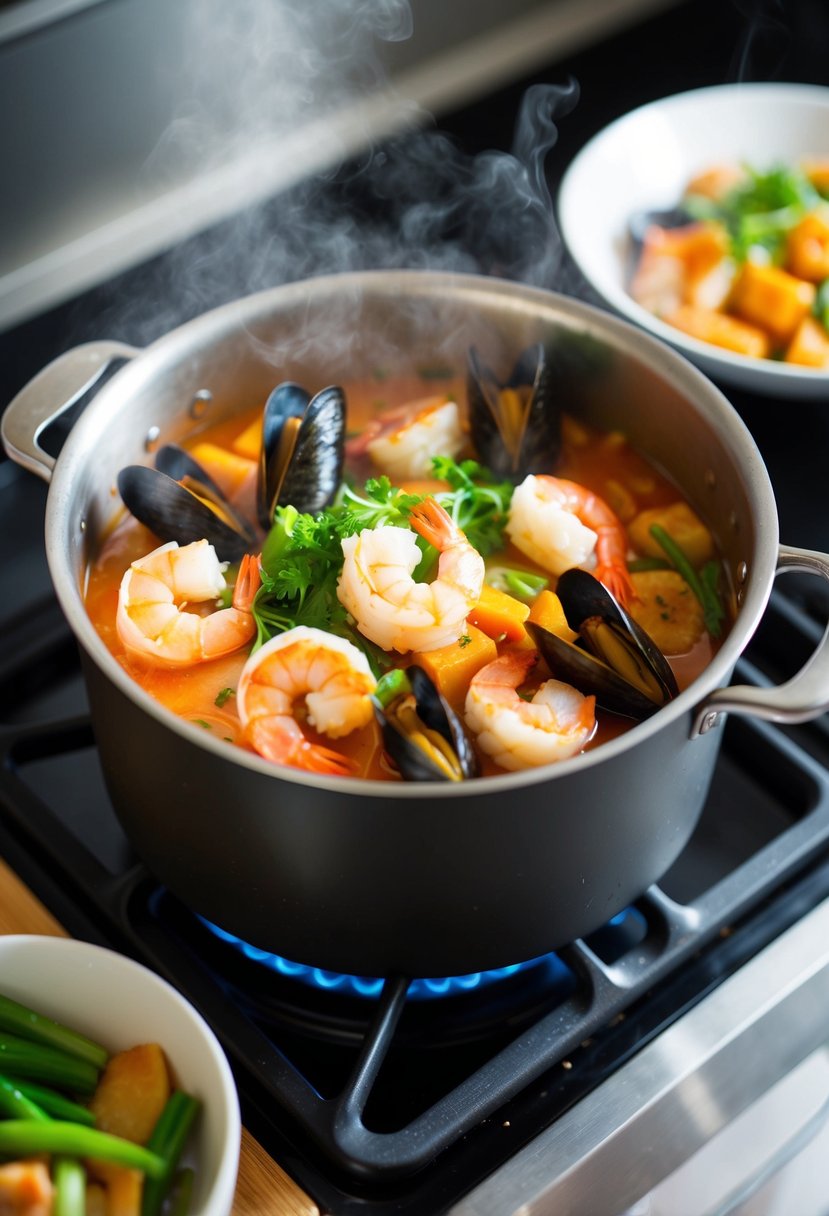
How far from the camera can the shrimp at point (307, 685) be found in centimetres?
145

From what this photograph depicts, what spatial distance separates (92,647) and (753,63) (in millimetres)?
2759

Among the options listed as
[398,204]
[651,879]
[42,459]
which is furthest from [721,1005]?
[398,204]

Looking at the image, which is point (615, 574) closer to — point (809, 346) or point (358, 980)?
point (358, 980)

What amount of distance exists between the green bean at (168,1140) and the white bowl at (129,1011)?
0.04ft

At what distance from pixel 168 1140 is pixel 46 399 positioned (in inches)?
39.5

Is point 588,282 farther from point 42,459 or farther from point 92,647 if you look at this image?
point 92,647

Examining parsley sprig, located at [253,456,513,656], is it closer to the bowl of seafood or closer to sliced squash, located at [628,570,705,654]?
the bowl of seafood

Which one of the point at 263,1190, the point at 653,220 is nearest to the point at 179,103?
the point at 653,220

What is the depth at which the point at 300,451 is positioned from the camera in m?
1.78

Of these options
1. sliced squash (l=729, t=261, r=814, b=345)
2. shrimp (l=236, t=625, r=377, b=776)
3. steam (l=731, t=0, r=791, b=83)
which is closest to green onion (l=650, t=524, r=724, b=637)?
shrimp (l=236, t=625, r=377, b=776)

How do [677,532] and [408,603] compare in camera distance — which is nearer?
[408,603]

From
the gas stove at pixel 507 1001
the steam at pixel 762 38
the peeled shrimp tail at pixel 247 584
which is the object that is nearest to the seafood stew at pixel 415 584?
the peeled shrimp tail at pixel 247 584

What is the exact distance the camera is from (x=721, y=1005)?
1540 mm

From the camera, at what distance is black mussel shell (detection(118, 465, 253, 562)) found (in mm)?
1717
